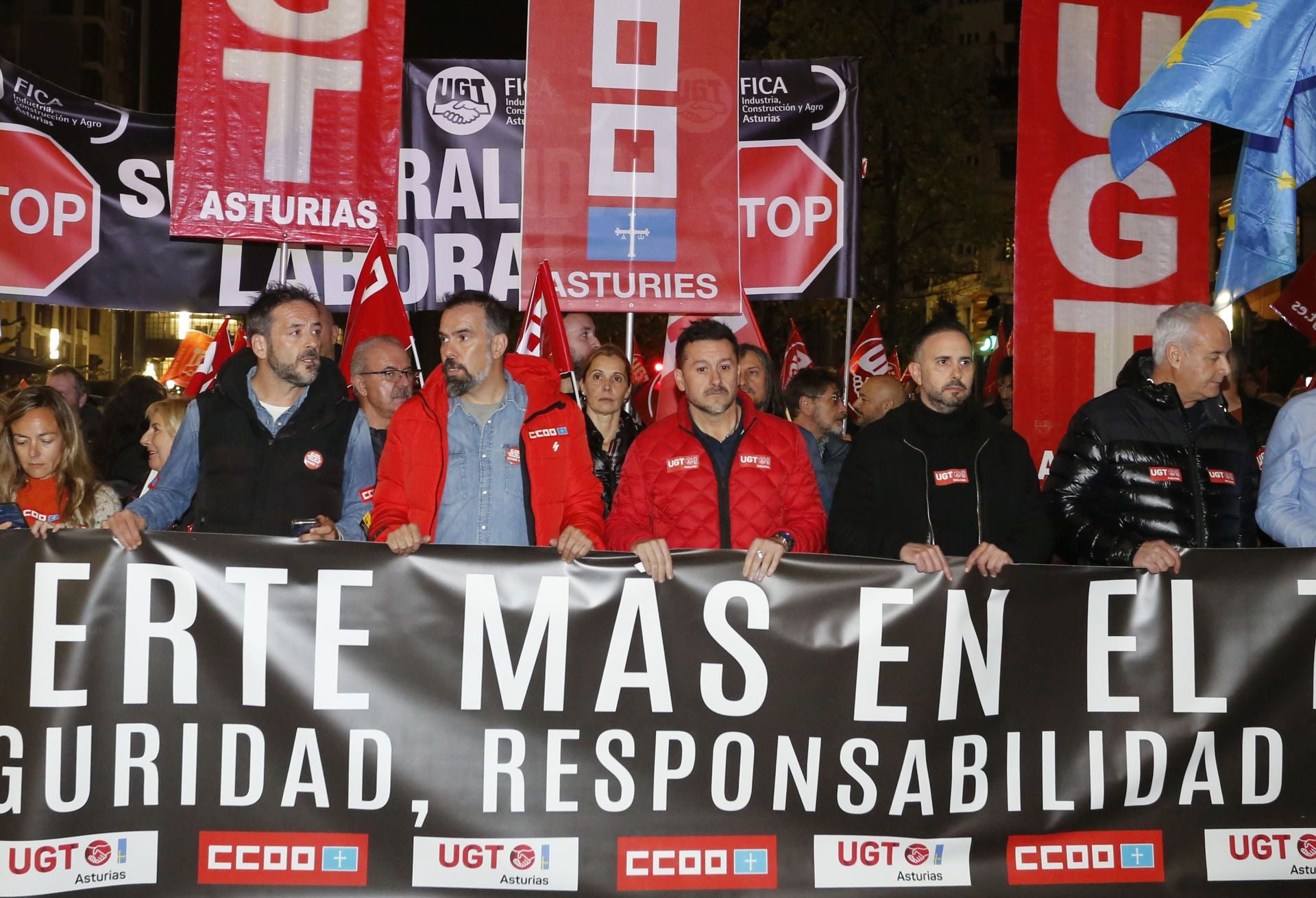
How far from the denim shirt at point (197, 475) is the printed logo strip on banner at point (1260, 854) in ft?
10.6

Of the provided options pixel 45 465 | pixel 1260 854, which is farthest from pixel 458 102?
pixel 1260 854

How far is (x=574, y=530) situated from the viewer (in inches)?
184

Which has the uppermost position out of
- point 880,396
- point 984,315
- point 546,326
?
point 984,315

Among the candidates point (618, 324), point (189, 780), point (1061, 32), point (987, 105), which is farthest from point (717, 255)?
point (618, 324)

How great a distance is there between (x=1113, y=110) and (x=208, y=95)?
436 centimetres

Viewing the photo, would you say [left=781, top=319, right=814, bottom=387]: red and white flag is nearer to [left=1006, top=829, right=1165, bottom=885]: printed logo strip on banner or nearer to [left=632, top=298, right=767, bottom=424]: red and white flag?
[left=632, top=298, right=767, bottom=424]: red and white flag

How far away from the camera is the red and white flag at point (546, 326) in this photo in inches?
269

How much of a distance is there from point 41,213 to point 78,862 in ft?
19.2

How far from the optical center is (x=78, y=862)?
4.36 metres

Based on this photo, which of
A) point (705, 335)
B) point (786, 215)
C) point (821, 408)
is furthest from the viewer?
point (786, 215)

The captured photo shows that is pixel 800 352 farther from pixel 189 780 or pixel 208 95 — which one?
pixel 189 780

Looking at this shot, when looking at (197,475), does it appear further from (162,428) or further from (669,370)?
(669,370)

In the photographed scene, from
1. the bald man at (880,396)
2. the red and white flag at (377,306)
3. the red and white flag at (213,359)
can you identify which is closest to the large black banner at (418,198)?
the red and white flag at (213,359)

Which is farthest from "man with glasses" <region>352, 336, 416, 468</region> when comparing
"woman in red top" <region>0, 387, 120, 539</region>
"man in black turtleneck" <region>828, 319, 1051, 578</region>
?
"man in black turtleneck" <region>828, 319, 1051, 578</region>
